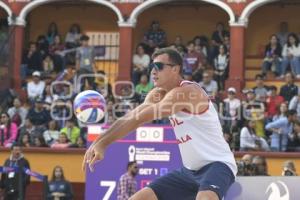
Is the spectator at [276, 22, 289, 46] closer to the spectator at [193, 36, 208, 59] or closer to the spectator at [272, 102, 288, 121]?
the spectator at [193, 36, 208, 59]

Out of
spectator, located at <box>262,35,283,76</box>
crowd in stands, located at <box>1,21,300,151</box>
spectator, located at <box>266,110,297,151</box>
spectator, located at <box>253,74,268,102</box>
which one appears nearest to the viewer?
spectator, located at <box>266,110,297,151</box>

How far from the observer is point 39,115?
20141mm

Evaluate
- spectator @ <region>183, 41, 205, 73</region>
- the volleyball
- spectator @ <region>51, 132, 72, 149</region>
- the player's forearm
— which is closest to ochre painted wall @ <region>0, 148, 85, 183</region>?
spectator @ <region>51, 132, 72, 149</region>

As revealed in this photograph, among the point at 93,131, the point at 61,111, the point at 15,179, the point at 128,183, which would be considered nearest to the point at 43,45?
the point at 61,111

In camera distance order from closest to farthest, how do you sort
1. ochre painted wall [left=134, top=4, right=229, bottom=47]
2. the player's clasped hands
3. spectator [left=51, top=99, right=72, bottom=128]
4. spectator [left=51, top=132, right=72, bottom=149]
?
the player's clasped hands → spectator [left=51, top=132, right=72, bottom=149] → spectator [left=51, top=99, right=72, bottom=128] → ochre painted wall [left=134, top=4, right=229, bottom=47]

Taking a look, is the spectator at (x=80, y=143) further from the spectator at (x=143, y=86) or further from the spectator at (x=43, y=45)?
the spectator at (x=43, y=45)

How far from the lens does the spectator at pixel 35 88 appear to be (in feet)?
70.5

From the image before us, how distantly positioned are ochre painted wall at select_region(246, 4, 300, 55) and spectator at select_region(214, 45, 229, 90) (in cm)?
220

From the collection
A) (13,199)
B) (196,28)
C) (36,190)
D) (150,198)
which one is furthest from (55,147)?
(150,198)

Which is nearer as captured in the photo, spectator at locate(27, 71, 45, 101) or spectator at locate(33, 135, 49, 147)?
spectator at locate(33, 135, 49, 147)

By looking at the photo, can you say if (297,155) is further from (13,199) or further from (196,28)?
(196,28)

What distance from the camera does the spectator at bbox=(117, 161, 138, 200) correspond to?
14328mm

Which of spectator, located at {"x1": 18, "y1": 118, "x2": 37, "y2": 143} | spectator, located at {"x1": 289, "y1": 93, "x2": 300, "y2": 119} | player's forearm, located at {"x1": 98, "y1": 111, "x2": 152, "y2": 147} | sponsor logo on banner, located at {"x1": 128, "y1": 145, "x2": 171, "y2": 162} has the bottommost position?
sponsor logo on banner, located at {"x1": 128, "y1": 145, "x2": 171, "y2": 162}

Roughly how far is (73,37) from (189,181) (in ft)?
58.0
